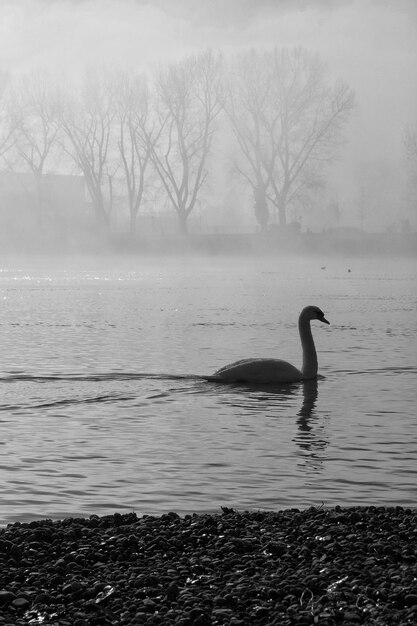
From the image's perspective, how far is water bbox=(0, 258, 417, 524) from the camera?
8.87m

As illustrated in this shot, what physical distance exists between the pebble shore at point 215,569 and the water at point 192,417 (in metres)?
0.85

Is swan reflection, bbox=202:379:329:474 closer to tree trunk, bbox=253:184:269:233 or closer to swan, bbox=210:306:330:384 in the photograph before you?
swan, bbox=210:306:330:384

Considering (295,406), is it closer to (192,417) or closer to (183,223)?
(192,417)

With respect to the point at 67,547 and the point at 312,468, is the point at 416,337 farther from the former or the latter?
the point at 67,547

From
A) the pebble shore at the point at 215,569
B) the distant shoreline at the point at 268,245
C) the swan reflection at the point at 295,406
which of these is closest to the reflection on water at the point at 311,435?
the swan reflection at the point at 295,406

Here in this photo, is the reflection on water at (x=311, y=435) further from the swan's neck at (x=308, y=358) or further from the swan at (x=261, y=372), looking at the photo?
the swan's neck at (x=308, y=358)

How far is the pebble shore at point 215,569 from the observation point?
5.65 meters

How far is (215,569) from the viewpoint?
645 cm

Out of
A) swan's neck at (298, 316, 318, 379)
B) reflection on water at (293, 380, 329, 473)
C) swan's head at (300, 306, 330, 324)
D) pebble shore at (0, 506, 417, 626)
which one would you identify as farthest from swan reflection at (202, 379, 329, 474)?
pebble shore at (0, 506, 417, 626)

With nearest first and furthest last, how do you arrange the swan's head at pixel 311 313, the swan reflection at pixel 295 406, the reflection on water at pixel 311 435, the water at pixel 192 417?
1. the water at pixel 192 417
2. the reflection on water at pixel 311 435
3. the swan reflection at pixel 295 406
4. the swan's head at pixel 311 313

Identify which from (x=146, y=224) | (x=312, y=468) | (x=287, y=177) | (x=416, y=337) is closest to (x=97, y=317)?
(x=416, y=337)

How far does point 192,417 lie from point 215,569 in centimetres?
611

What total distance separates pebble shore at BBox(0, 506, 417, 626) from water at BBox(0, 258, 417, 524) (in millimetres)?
853

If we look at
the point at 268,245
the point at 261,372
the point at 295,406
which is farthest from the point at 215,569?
the point at 268,245
